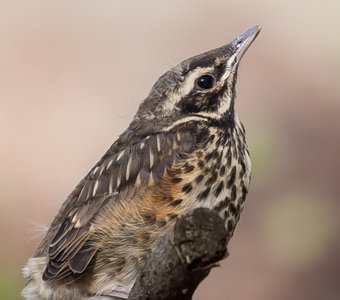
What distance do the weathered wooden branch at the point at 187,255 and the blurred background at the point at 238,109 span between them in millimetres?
3281

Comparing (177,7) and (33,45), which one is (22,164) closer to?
(33,45)

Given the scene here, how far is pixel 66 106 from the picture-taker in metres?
8.57

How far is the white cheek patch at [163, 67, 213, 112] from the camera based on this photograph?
17.0 feet

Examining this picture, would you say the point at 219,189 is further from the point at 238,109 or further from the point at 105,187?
the point at 238,109

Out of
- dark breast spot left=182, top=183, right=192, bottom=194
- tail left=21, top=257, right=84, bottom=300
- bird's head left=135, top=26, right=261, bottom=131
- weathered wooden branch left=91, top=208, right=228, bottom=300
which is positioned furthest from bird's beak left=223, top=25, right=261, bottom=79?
weathered wooden branch left=91, top=208, right=228, bottom=300

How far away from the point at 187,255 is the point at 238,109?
4.54 meters

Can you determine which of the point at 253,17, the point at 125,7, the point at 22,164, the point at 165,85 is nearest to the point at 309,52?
the point at 253,17

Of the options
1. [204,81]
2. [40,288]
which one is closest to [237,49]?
[204,81]

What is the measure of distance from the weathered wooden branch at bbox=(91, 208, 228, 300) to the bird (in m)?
0.87

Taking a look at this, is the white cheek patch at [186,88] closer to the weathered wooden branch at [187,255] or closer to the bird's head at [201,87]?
the bird's head at [201,87]

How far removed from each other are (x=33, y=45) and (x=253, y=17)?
1.53 m

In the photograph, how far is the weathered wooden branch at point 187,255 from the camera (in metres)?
3.78

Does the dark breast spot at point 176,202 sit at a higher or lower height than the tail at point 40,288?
higher

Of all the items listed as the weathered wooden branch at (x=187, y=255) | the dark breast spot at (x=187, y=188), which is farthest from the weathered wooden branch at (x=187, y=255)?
the dark breast spot at (x=187, y=188)
